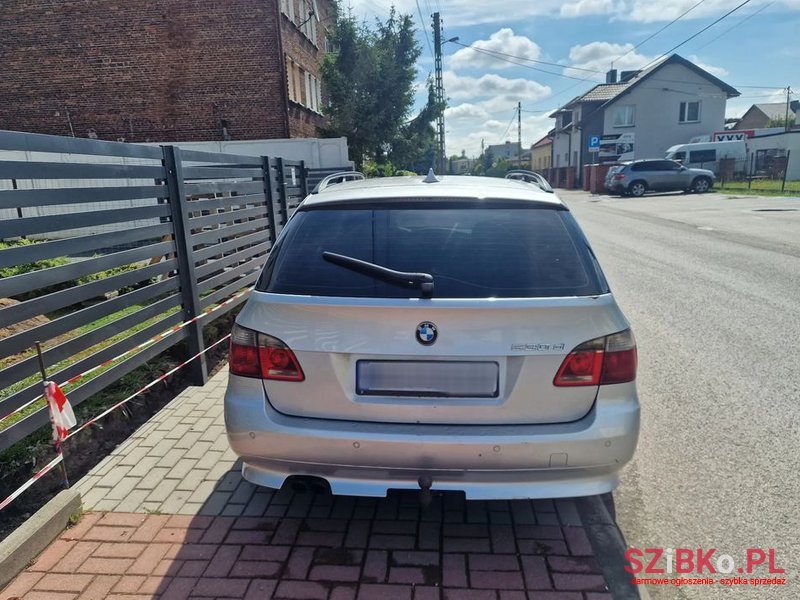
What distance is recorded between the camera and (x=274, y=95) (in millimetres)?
18719

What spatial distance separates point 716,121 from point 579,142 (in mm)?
10133

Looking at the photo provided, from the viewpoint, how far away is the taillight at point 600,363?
2.48 metres

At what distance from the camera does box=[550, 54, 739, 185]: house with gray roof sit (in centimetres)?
4247

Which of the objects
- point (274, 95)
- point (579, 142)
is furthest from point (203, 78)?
point (579, 142)

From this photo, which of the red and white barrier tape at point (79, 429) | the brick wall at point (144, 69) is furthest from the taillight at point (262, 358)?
the brick wall at point (144, 69)

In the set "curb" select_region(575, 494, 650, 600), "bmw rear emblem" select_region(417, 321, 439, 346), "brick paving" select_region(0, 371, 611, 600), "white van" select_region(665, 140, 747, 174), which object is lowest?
"curb" select_region(575, 494, 650, 600)

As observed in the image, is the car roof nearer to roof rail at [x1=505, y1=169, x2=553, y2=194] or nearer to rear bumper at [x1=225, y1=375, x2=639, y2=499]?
roof rail at [x1=505, y1=169, x2=553, y2=194]

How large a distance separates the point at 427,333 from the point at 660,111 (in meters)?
47.3

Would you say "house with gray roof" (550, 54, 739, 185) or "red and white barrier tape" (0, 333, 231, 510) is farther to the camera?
"house with gray roof" (550, 54, 739, 185)

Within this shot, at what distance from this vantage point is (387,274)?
2.56m

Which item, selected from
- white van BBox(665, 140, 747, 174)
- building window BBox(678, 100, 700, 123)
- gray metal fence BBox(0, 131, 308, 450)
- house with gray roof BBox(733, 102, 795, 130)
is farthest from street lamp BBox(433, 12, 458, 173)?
house with gray roof BBox(733, 102, 795, 130)

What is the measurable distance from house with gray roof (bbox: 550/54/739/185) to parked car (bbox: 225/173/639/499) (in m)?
44.7

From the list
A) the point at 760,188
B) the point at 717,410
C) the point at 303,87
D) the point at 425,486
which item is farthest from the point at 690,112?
the point at 425,486

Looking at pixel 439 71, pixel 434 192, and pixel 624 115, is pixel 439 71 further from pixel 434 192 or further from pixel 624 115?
pixel 434 192
